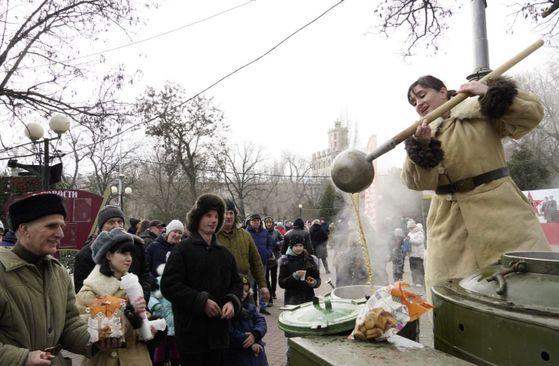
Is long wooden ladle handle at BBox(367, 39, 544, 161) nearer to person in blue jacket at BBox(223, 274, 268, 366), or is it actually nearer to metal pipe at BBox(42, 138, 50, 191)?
person in blue jacket at BBox(223, 274, 268, 366)

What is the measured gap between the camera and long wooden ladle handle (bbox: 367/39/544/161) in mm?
2188

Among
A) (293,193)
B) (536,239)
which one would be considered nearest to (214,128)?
(536,239)

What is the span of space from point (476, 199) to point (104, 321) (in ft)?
7.29

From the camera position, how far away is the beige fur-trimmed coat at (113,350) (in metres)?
3.09

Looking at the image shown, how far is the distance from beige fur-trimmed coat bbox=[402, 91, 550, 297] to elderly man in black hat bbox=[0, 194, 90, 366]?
2.07m

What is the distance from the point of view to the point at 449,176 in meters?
2.59

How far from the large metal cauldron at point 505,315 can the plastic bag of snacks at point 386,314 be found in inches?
5.9

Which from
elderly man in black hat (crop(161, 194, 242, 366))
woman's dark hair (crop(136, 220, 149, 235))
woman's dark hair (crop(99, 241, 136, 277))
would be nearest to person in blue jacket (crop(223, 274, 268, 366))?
elderly man in black hat (crop(161, 194, 242, 366))

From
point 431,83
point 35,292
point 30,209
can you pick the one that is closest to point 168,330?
point 35,292

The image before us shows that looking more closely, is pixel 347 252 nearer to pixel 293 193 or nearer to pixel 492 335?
pixel 492 335

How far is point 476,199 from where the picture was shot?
247 centimetres

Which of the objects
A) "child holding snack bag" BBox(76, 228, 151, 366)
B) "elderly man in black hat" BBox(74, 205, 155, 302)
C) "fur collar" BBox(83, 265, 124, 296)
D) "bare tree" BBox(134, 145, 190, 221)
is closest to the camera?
"child holding snack bag" BBox(76, 228, 151, 366)

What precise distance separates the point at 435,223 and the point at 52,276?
2.28 metres

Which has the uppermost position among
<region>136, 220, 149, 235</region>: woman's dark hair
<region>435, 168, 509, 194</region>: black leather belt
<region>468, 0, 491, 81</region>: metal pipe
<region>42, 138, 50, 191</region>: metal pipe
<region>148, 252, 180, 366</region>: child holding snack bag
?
<region>468, 0, 491, 81</region>: metal pipe
